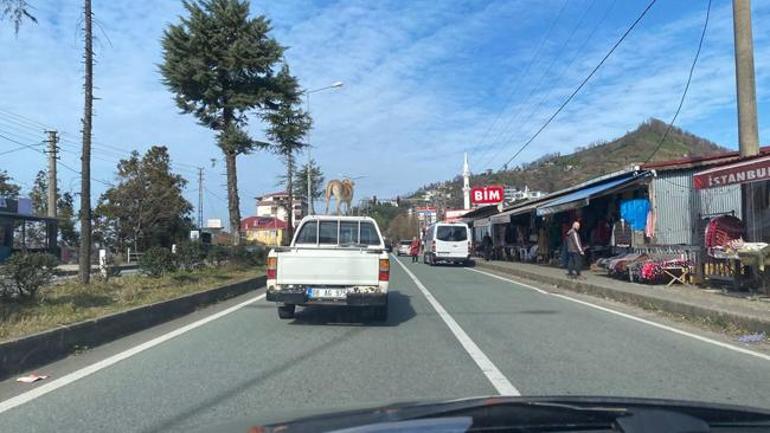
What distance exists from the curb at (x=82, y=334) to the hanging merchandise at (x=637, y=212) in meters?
13.5

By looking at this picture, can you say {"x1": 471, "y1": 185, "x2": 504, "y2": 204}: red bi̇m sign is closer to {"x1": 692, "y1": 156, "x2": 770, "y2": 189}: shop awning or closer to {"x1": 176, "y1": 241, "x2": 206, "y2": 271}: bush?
{"x1": 176, "y1": 241, "x2": 206, "y2": 271}: bush

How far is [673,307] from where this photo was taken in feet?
44.6

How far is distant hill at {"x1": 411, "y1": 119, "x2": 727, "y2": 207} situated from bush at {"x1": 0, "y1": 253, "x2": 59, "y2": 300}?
90.5ft

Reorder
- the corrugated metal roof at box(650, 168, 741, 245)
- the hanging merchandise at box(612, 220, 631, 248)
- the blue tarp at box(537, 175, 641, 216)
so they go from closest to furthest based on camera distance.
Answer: the corrugated metal roof at box(650, 168, 741, 245), the blue tarp at box(537, 175, 641, 216), the hanging merchandise at box(612, 220, 631, 248)

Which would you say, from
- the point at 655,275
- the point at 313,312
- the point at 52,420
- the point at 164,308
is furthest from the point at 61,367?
the point at 655,275

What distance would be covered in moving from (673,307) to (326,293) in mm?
6907

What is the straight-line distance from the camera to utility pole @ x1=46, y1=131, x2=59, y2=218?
38688 mm

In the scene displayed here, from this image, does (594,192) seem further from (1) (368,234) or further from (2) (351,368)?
(2) (351,368)

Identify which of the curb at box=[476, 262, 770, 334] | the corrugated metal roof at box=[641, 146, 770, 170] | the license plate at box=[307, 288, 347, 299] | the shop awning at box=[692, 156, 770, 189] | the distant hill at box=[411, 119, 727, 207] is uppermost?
the distant hill at box=[411, 119, 727, 207]

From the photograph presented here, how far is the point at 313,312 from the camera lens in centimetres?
1412

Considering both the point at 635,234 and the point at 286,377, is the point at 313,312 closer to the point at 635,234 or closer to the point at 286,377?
the point at 286,377

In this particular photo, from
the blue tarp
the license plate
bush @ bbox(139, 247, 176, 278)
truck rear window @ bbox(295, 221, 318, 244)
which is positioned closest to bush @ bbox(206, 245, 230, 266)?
bush @ bbox(139, 247, 176, 278)

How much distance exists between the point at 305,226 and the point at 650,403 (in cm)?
1122

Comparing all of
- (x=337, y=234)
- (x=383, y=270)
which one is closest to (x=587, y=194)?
(x=337, y=234)
